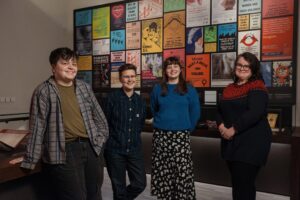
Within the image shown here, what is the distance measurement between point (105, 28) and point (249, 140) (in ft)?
9.01

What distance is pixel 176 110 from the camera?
2271mm

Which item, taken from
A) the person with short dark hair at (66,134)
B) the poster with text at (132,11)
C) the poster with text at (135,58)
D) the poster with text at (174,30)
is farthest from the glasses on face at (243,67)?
the poster with text at (132,11)

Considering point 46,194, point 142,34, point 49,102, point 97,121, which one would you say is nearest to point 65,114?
point 49,102

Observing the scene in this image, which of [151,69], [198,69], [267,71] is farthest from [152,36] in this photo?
[267,71]

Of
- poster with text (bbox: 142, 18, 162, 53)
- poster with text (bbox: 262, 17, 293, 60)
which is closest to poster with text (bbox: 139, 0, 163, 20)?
poster with text (bbox: 142, 18, 162, 53)

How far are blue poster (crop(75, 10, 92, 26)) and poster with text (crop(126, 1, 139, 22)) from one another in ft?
2.17

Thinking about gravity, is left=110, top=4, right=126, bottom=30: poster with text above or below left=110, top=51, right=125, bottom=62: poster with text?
above

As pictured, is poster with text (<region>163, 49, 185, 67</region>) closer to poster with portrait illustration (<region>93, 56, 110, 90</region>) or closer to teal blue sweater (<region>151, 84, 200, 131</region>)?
poster with portrait illustration (<region>93, 56, 110, 90</region>)

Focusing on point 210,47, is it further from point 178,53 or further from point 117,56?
point 117,56

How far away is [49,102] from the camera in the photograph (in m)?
1.53

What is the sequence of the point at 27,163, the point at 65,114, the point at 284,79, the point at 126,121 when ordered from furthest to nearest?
the point at 284,79, the point at 126,121, the point at 65,114, the point at 27,163

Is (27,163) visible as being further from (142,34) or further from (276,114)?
(142,34)

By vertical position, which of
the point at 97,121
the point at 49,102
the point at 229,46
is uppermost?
the point at 229,46

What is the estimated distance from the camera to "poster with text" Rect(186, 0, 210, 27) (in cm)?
326
